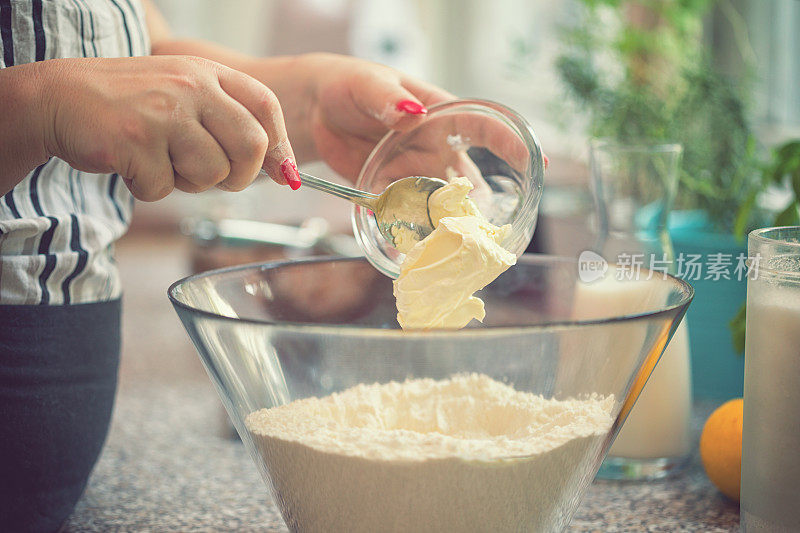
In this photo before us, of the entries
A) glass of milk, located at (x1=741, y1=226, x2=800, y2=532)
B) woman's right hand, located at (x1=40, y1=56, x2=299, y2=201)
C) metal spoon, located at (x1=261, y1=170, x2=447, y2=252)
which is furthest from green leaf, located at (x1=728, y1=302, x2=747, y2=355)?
woman's right hand, located at (x1=40, y1=56, x2=299, y2=201)

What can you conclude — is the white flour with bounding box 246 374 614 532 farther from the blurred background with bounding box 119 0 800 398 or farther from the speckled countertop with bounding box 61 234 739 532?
the blurred background with bounding box 119 0 800 398

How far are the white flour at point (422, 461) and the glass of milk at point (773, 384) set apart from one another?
4.2 inches

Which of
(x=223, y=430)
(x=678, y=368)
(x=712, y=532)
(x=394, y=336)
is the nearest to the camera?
(x=394, y=336)

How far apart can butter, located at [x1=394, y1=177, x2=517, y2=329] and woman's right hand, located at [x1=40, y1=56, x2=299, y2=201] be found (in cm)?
12

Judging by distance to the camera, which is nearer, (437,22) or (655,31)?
(655,31)

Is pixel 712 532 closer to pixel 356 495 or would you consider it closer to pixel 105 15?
pixel 356 495

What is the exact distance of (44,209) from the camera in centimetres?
56

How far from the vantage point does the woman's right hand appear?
41 cm

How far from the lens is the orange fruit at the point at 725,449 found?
561 millimetres

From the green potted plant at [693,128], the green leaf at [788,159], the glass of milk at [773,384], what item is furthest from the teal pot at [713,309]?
the glass of milk at [773,384]

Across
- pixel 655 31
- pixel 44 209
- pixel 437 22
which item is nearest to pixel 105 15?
pixel 44 209

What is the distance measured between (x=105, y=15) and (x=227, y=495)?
1.23 ft

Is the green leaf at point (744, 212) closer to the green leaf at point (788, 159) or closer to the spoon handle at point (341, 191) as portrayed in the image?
the green leaf at point (788, 159)

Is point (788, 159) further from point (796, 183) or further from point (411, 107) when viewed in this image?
point (411, 107)
